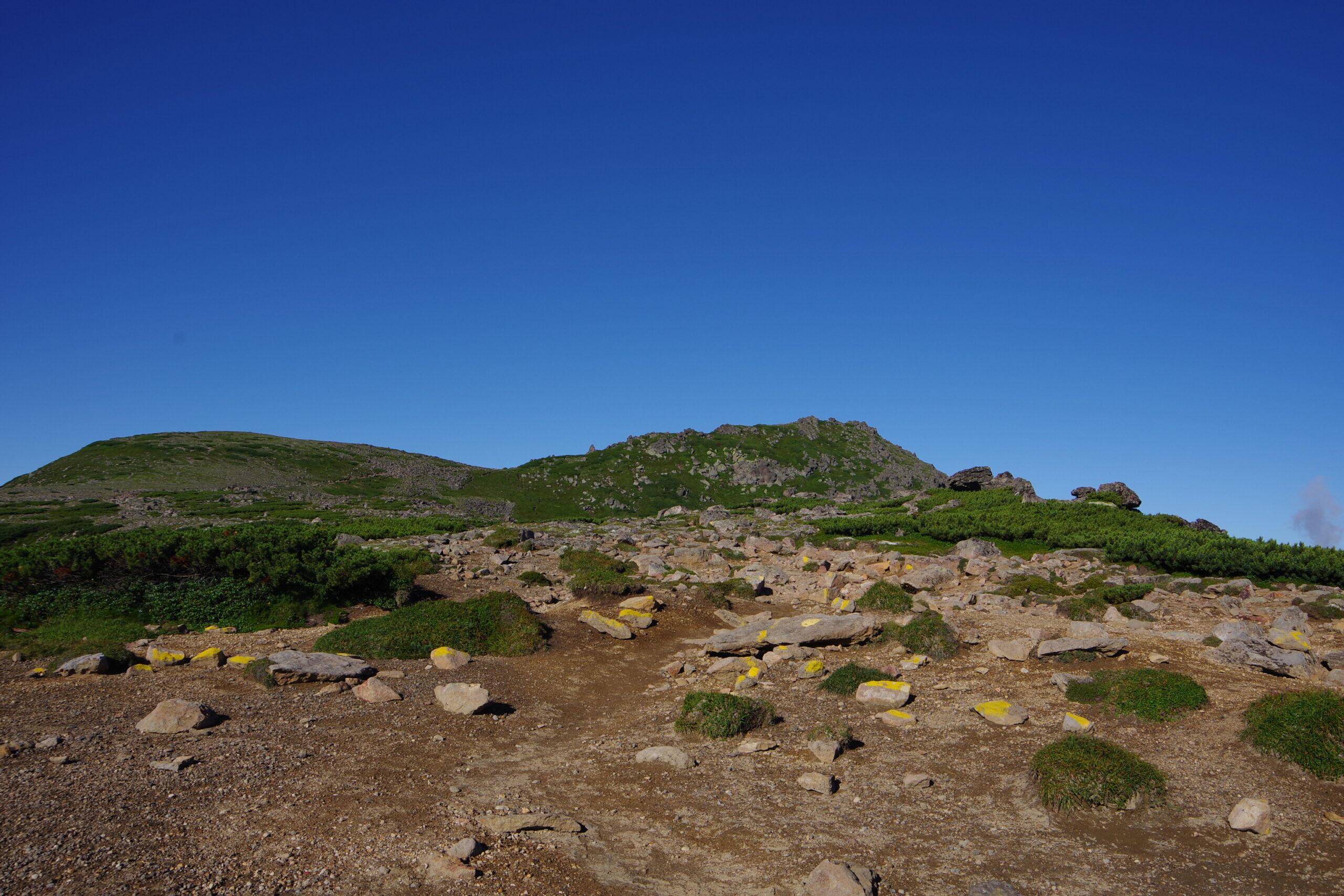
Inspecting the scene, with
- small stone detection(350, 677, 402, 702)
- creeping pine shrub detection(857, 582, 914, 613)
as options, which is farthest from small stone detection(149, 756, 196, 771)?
creeping pine shrub detection(857, 582, 914, 613)

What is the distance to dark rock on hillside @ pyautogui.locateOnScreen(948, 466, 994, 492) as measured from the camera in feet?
166

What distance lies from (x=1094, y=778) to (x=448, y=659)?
401 inches

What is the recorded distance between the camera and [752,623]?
1652cm

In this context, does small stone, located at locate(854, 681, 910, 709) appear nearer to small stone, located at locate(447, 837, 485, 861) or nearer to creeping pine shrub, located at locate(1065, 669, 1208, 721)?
creeping pine shrub, located at locate(1065, 669, 1208, 721)

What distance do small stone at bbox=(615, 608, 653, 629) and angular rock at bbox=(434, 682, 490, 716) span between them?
580 centimetres

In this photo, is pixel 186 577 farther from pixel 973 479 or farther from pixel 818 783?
pixel 973 479

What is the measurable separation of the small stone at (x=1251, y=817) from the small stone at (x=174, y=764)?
10664mm

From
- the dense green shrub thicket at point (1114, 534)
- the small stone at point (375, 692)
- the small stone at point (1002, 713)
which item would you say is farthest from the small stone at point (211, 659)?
the dense green shrub thicket at point (1114, 534)

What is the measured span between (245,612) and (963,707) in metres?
14.4

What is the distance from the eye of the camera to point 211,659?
13.3 metres

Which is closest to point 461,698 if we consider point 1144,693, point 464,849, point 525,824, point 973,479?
point 525,824

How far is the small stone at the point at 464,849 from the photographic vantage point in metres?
6.70

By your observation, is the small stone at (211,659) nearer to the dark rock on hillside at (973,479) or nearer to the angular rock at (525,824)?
the angular rock at (525,824)

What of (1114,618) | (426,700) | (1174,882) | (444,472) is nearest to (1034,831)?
(1174,882)
